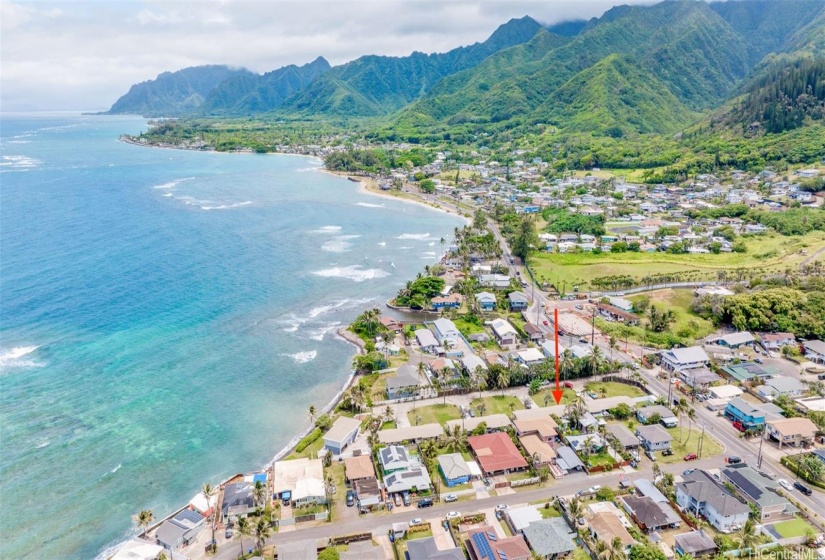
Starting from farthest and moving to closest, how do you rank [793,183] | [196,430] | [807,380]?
[793,183] < [807,380] < [196,430]

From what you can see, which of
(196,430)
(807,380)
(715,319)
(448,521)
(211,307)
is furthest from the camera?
(211,307)

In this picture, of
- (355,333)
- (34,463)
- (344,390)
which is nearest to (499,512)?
(344,390)

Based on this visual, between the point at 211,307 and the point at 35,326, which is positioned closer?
the point at 35,326

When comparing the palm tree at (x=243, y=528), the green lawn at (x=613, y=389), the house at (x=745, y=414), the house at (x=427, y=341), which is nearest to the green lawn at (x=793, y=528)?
the house at (x=745, y=414)

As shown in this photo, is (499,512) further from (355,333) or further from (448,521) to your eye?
(355,333)

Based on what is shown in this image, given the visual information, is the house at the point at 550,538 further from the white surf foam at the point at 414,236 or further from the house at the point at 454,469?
the white surf foam at the point at 414,236

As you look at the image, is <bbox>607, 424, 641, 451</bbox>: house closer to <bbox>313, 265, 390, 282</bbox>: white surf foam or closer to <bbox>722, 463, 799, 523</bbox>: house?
<bbox>722, 463, 799, 523</bbox>: house

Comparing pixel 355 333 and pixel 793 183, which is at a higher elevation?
pixel 793 183

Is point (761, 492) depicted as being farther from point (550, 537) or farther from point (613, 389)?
point (613, 389)
